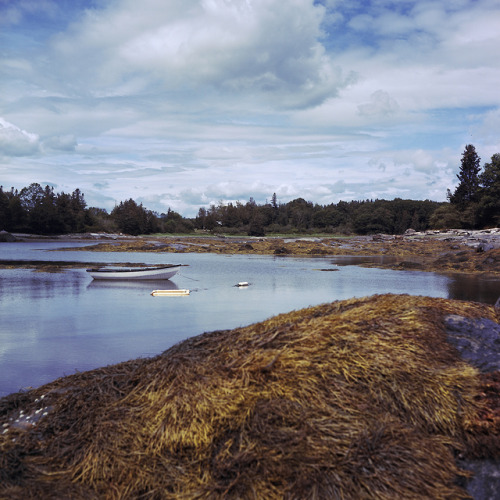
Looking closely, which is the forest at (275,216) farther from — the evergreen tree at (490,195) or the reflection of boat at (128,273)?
the reflection of boat at (128,273)

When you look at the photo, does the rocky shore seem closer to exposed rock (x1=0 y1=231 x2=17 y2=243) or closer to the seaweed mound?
exposed rock (x1=0 y1=231 x2=17 y2=243)

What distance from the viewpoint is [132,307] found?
13.6 m

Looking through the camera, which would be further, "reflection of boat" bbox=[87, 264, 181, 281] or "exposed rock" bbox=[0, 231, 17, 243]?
"exposed rock" bbox=[0, 231, 17, 243]

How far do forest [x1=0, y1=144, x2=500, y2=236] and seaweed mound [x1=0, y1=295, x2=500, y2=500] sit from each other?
6183 cm

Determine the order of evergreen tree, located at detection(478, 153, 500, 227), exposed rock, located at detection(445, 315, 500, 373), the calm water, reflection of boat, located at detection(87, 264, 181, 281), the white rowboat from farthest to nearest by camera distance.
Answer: evergreen tree, located at detection(478, 153, 500, 227) < reflection of boat, located at detection(87, 264, 181, 281) < the white rowboat < the calm water < exposed rock, located at detection(445, 315, 500, 373)

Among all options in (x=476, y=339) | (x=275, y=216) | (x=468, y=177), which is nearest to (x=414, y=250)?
(x=468, y=177)

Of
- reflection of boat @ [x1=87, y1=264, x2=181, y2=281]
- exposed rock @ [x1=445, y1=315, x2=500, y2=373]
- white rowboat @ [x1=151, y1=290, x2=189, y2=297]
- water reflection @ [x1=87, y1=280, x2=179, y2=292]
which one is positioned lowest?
water reflection @ [x1=87, y1=280, x2=179, y2=292]

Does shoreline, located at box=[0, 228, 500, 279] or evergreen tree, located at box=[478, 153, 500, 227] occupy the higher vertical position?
evergreen tree, located at box=[478, 153, 500, 227]

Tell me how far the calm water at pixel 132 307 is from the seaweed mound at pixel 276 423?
2791 millimetres

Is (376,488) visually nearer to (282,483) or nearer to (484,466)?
(282,483)

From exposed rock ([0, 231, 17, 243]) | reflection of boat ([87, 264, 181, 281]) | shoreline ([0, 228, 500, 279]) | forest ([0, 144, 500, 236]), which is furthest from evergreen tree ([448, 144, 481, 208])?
exposed rock ([0, 231, 17, 243])

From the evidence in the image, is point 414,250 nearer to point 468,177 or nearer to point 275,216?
point 468,177

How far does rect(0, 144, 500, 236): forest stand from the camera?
64688 mm

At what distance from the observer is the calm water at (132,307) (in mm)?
7887
